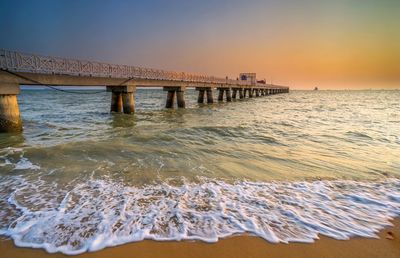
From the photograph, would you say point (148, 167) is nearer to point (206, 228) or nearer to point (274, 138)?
point (206, 228)

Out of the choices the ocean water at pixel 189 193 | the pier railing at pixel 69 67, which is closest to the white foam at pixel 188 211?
the ocean water at pixel 189 193

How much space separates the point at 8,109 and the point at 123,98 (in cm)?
1092

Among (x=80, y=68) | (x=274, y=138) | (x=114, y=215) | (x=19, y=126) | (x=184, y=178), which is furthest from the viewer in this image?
(x=80, y=68)

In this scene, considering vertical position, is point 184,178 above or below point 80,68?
below

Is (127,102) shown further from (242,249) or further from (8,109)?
(242,249)

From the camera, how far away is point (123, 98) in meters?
22.7

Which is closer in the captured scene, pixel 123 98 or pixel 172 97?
pixel 123 98

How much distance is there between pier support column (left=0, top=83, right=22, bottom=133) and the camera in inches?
470

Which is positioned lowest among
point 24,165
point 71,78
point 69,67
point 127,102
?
point 24,165

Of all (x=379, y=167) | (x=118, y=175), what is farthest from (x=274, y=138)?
(x=118, y=175)

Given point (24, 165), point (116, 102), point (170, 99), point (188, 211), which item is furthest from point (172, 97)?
point (188, 211)

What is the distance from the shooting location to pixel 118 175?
19.9 ft

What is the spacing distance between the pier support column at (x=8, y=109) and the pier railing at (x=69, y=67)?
1046mm

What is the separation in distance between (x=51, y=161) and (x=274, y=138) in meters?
8.84
